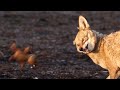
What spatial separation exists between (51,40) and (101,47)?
5.64m

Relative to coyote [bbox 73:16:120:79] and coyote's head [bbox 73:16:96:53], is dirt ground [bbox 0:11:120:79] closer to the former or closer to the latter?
coyote [bbox 73:16:120:79]

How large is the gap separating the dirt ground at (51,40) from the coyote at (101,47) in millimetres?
1016

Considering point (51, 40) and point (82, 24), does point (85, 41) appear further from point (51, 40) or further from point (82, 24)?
point (51, 40)

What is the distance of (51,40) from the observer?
11.9 metres

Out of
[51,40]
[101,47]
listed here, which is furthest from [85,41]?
[51,40]

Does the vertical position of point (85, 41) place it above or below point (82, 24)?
below

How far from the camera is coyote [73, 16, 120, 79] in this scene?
601cm

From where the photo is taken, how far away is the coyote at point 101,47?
6.01m

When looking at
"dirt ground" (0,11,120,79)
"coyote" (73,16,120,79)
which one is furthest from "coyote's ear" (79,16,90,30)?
"dirt ground" (0,11,120,79)

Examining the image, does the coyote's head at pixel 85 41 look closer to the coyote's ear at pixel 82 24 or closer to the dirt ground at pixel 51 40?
the coyote's ear at pixel 82 24

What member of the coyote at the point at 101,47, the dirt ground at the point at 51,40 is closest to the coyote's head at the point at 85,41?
the coyote at the point at 101,47

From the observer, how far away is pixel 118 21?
16188 millimetres

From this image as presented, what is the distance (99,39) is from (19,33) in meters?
7.12

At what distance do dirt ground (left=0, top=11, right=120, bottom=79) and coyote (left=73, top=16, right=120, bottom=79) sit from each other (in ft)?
3.33
